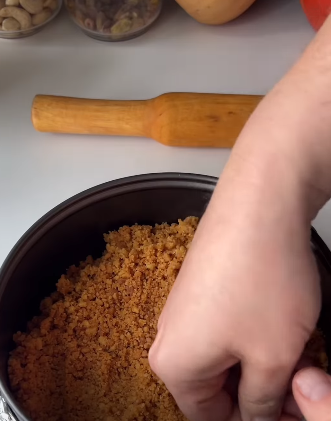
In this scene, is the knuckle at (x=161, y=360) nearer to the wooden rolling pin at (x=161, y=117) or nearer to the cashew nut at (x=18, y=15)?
the wooden rolling pin at (x=161, y=117)

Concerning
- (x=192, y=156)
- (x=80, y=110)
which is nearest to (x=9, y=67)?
(x=80, y=110)

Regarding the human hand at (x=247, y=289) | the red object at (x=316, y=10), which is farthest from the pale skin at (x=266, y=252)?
the red object at (x=316, y=10)

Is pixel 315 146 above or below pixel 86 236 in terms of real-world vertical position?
above

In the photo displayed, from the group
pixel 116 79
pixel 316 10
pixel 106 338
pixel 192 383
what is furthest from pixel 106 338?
pixel 316 10

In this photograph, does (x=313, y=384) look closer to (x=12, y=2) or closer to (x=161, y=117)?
(x=161, y=117)

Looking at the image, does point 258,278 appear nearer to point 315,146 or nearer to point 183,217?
point 315,146

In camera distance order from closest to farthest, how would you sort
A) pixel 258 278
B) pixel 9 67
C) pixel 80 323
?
pixel 258 278 < pixel 80 323 < pixel 9 67

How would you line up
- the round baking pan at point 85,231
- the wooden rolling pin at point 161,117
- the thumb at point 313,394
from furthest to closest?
the wooden rolling pin at point 161,117 < the round baking pan at point 85,231 < the thumb at point 313,394
